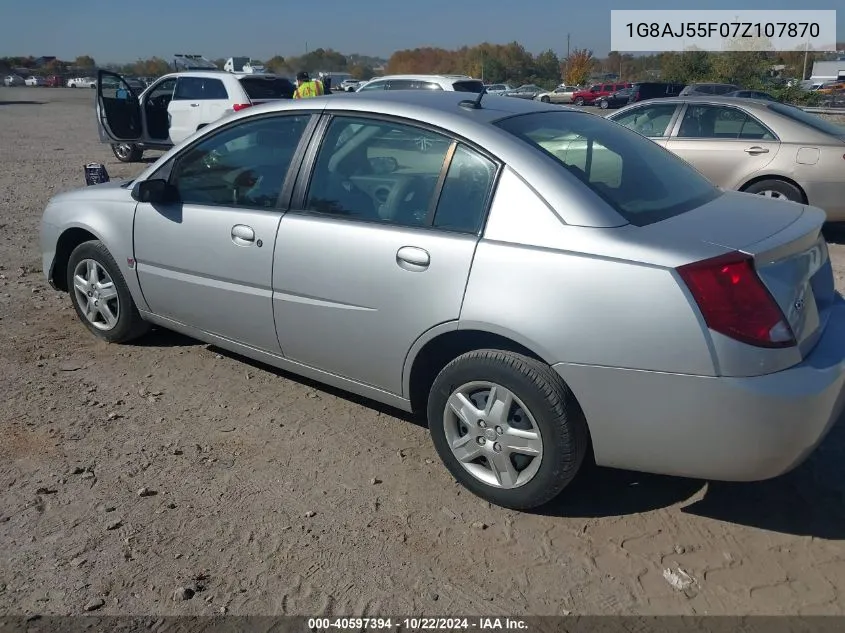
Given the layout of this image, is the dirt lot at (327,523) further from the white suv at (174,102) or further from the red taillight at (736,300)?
the white suv at (174,102)

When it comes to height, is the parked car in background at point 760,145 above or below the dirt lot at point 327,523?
above

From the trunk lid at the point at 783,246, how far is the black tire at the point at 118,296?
326 cm

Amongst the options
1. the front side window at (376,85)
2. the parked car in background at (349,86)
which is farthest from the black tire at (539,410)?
the parked car in background at (349,86)

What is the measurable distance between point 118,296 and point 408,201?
7.54 feet

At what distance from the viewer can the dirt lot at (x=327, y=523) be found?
106 inches

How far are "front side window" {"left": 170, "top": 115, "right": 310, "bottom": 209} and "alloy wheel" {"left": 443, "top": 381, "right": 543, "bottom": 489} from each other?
57.6 inches

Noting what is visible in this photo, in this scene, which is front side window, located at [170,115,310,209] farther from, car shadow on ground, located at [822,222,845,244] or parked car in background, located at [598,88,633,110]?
parked car in background, located at [598,88,633,110]

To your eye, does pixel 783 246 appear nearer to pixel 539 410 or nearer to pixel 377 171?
pixel 539 410


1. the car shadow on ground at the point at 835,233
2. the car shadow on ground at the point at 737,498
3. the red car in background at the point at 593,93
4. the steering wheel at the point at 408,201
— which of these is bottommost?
the car shadow on ground at the point at 737,498

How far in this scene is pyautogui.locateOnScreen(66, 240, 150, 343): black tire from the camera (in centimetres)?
466

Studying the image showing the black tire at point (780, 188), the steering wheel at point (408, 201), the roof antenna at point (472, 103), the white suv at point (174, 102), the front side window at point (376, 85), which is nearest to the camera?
the steering wheel at point (408, 201)

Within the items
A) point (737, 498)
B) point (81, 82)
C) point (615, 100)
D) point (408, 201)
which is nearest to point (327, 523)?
point (408, 201)

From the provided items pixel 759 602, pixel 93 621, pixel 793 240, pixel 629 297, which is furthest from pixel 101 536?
pixel 793 240

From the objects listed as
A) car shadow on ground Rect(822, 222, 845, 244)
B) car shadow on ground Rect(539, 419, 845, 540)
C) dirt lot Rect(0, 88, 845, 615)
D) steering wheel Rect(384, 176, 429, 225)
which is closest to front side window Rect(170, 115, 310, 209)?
steering wheel Rect(384, 176, 429, 225)
